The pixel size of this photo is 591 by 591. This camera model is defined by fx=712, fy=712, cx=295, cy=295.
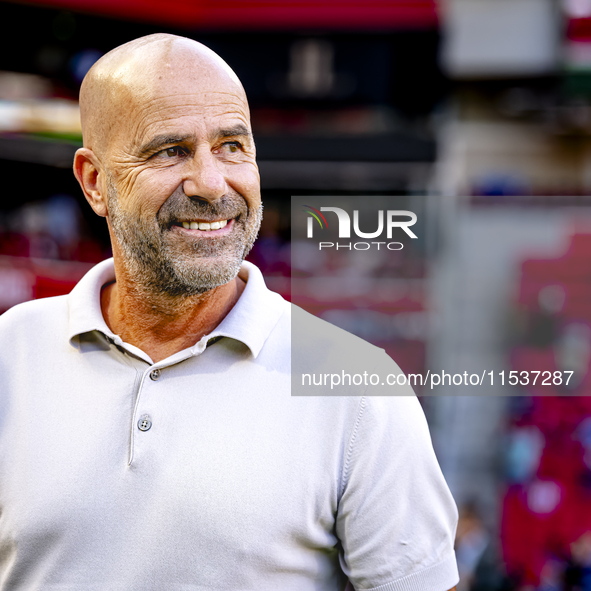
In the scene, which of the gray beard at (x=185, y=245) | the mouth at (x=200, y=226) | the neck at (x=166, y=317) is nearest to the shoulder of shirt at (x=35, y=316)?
the neck at (x=166, y=317)

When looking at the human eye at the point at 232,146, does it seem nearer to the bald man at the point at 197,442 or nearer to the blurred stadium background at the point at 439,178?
the bald man at the point at 197,442

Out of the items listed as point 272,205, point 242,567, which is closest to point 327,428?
point 242,567

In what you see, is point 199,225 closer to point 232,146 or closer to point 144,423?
point 232,146

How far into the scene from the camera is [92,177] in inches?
58.4

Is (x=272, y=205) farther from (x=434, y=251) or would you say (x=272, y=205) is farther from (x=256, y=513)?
(x=256, y=513)

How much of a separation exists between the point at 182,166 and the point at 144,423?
485mm

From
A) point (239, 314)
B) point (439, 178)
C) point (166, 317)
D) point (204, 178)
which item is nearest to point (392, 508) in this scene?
point (239, 314)

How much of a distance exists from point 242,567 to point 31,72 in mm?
8034

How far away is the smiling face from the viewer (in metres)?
1.30

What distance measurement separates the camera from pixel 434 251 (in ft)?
26.0

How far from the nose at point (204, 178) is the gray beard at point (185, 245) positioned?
2 cm

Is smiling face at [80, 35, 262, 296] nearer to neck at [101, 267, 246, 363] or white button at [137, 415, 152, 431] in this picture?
neck at [101, 267, 246, 363]

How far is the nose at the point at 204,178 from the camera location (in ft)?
4.24

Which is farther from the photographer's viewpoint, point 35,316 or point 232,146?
point 35,316
